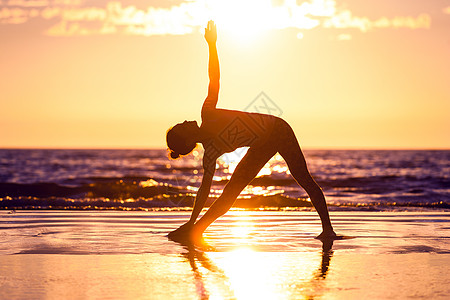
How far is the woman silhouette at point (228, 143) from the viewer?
6844 millimetres

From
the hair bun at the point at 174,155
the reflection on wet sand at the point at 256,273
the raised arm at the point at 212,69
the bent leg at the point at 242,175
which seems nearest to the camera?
the reflection on wet sand at the point at 256,273

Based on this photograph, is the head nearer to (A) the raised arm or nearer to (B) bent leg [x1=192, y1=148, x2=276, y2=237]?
(A) the raised arm

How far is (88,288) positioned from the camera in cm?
441

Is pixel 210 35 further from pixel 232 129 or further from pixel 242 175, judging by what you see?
pixel 242 175

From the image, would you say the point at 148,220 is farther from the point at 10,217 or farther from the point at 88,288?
the point at 88,288

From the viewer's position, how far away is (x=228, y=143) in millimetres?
6922

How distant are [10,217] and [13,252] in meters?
4.31

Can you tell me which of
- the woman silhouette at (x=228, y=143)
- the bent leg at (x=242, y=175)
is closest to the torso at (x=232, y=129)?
the woman silhouette at (x=228, y=143)

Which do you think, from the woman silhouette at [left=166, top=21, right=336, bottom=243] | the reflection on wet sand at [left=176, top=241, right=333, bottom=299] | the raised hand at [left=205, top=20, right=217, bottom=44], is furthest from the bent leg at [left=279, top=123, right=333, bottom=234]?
the raised hand at [left=205, top=20, right=217, bottom=44]

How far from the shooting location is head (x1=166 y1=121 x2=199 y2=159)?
6.88 m

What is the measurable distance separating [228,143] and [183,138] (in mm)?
500

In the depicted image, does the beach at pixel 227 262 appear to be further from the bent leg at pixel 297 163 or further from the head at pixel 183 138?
the head at pixel 183 138

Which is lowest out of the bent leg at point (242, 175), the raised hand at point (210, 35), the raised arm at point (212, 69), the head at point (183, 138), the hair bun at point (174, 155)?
the bent leg at point (242, 175)

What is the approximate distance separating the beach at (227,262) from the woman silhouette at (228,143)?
436 millimetres
